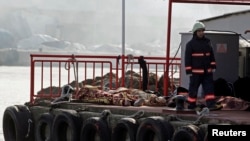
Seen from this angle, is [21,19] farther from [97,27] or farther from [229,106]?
[229,106]

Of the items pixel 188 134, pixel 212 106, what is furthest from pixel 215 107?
pixel 188 134

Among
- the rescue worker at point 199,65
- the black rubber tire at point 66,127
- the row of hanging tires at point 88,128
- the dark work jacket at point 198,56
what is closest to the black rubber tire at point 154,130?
the row of hanging tires at point 88,128

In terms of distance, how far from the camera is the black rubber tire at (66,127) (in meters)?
12.5

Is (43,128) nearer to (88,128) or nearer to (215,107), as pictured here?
(88,128)

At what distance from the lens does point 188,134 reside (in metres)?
9.45

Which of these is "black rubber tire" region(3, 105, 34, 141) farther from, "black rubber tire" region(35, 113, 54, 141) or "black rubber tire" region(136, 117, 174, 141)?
"black rubber tire" region(136, 117, 174, 141)

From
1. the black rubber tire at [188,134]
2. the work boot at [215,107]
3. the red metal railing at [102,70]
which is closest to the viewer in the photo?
the black rubber tire at [188,134]

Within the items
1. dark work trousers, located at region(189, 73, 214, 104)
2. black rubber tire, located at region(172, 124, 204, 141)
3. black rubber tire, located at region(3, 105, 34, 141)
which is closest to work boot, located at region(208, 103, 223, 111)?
dark work trousers, located at region(189, 73, 214, 104)

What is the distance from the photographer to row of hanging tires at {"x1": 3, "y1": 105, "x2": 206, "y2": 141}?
10.1m

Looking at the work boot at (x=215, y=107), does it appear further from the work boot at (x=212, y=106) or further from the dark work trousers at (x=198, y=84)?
the dark work trousers at (x=198, y=84)

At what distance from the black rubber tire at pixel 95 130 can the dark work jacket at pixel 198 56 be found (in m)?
1.57

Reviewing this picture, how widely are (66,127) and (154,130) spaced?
2.86 meters

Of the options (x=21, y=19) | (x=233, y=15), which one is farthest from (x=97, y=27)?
(x=233, y=15)

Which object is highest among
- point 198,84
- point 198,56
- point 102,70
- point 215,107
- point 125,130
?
point 198,56
